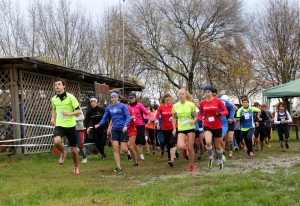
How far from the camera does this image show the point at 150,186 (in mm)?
7324

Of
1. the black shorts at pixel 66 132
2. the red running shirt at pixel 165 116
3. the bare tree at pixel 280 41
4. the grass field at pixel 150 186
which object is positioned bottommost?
the grass field at pixel 150 186

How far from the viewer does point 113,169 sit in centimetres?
1048

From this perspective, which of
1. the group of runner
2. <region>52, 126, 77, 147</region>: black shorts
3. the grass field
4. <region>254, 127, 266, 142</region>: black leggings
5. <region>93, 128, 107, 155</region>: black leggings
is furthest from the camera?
<region>254, 127, 266, 142</region>: black leggings

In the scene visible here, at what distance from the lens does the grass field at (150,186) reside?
19.9 feet

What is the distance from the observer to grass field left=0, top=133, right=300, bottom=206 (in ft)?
19.9

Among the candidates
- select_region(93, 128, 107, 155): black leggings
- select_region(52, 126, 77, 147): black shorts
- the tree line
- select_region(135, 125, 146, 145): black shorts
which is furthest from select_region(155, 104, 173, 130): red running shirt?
the tree line

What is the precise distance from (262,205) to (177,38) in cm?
3063

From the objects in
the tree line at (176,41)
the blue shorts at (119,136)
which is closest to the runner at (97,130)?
the blue shorts at (119,136)

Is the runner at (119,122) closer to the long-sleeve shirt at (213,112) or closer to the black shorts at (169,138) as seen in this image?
the black shorts at (169,138)

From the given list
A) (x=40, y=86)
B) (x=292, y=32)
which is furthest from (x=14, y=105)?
(x=292, y=32)

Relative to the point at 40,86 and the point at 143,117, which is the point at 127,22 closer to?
the point at 40,86

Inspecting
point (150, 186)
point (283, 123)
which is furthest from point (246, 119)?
point (150, 186)

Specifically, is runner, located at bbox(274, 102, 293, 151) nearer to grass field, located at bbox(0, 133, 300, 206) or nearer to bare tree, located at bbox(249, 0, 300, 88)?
grass field, located at bbox(0, 133, 300, 206)

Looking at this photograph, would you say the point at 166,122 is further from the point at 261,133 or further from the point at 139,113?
the point at 261,133
